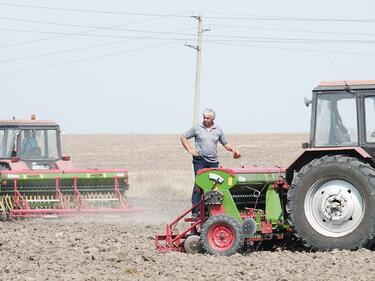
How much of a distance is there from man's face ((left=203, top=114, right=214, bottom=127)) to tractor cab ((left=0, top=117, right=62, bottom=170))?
602 cm

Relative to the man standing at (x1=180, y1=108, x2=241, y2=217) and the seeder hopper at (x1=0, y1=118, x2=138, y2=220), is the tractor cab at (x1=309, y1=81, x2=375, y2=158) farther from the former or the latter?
the seeder hopper at (x1=0, y1=118, x2=138, y2=220)

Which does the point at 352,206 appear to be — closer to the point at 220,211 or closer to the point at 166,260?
the point at 220,211

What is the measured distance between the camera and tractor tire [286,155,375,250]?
9117 millimetres

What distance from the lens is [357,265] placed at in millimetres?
8188

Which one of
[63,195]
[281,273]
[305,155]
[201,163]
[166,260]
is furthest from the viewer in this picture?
[63,195]

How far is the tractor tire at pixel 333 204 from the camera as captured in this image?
912cm

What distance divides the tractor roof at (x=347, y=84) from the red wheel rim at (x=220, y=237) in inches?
72.8

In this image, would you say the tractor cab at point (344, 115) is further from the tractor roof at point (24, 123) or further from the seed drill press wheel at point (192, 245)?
the tractor roof at point (24, 123)

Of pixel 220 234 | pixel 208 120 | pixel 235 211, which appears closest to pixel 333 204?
pixel 235 211

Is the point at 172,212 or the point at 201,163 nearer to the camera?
the point at 201,163

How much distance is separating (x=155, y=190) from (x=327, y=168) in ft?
39.8

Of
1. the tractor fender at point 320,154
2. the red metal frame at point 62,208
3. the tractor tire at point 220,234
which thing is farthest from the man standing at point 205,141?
the red metal frame at point 62,208

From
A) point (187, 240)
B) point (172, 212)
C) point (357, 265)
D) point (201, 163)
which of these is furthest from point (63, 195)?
point (357, 265)

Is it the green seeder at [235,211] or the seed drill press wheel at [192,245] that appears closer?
the green seeder at [235,211]
